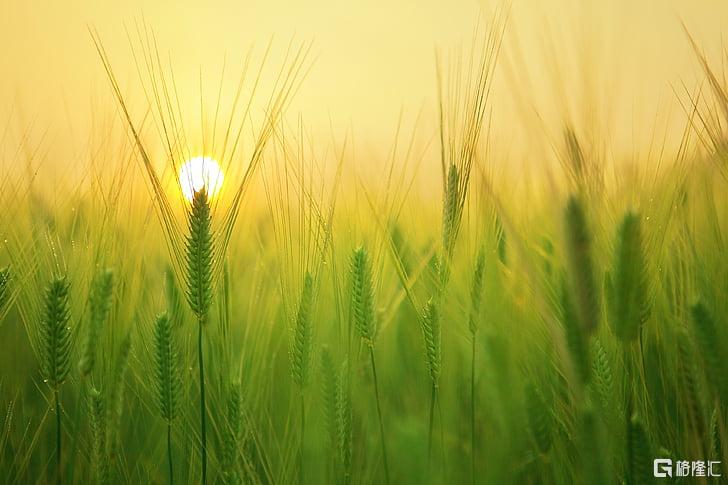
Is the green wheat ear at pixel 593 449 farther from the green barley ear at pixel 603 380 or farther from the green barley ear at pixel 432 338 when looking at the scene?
the green barley ear at pixel 432 338

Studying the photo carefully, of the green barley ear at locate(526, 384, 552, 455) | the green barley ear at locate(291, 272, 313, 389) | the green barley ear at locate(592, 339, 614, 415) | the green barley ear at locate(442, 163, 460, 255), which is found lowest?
the green barley ear at locate(526, 384, 552, 455)

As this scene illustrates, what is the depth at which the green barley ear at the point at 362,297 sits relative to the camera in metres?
0.98

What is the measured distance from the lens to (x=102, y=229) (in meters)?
1.07

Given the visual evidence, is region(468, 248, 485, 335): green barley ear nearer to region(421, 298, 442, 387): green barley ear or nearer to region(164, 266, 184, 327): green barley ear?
region(421, 298, 442, 387): green barley ear

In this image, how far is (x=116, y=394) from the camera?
89 cm

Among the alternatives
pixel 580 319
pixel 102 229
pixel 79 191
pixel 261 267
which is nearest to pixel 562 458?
pixel 580 319

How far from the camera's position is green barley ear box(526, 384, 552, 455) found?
0.86 m

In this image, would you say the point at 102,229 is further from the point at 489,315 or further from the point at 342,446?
the point at 489,315

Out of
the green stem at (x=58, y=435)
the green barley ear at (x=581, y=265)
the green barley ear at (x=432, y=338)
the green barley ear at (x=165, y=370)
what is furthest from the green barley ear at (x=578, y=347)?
the green stem at (x=58, y=435)

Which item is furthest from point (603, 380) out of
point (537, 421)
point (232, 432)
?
point (232, 432)

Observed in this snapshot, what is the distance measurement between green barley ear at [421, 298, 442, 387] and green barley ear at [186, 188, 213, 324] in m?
0.31

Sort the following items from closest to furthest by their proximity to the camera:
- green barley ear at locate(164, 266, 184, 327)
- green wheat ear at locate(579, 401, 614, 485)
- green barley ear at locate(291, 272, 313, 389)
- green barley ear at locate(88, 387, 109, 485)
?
green wheat ear at locate(579, 401, 614, 485)
green barley ear at locate(88, 387, 109, 485)
green barley ear at locate(291, 272, 313, 389)
green barley ear at locate(164, 266, 184, 327)

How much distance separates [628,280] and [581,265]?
0.13 m

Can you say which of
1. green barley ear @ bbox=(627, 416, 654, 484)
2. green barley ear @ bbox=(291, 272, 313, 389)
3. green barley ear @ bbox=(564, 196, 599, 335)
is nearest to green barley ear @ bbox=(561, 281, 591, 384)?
green barley ear @ bbox=(564, 196, 599, 335)
